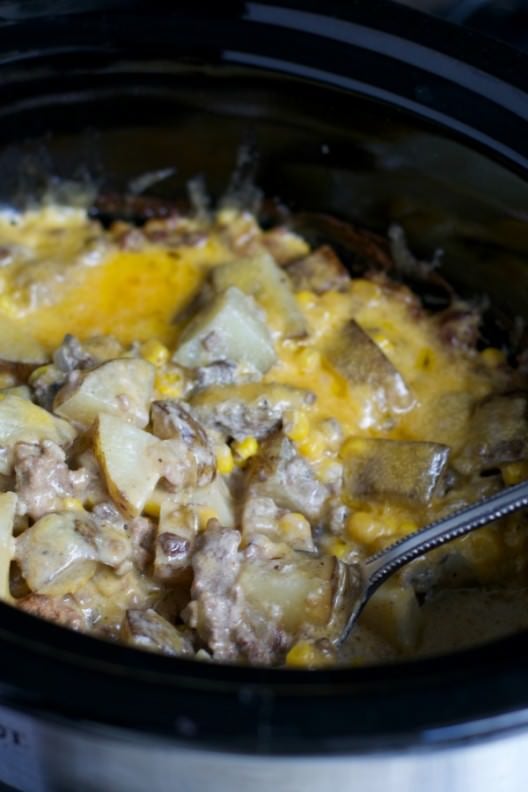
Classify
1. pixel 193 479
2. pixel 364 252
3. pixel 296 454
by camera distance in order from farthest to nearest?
pixel 364 252
pixel 296 454
pixel 193 479

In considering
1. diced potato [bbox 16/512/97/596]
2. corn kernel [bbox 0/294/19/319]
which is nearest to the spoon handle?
diced potato [bbox 16/512/97/596]

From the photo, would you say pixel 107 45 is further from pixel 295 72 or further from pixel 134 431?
pixel 134 431

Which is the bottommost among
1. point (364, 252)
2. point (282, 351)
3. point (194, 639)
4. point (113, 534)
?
point (194, 639)

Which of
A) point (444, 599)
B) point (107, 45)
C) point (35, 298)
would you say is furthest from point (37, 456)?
point (107, 45)

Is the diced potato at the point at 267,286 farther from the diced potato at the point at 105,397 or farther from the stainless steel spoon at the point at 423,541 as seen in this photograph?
the stainless steel spoon at the point at 423,541

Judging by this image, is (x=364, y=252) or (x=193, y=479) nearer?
(x=193, y=479)

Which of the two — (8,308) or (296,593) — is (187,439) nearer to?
(296,593)

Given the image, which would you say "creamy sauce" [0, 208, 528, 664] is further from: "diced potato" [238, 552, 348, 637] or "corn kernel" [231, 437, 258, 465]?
"diced potato" [238, 552, 348, 637]
